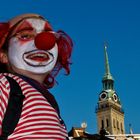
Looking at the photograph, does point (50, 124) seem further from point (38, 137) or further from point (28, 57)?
point (28, 57)

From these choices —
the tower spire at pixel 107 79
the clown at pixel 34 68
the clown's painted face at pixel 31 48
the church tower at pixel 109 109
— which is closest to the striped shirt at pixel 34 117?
the clown at pixel 34 68

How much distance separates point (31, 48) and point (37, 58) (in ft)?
0.26

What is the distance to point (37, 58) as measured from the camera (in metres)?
2.97

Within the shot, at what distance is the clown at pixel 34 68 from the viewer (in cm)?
253

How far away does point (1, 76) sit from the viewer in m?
2.72

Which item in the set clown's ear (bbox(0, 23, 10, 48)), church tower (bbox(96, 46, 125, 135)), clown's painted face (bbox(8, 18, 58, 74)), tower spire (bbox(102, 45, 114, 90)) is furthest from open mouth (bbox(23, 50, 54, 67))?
tower spire (bbox(102, 45, 114, 90))

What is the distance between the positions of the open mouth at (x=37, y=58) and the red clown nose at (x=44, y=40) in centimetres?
5

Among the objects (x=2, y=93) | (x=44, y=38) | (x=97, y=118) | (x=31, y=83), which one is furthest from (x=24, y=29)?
(x=97, y=118)

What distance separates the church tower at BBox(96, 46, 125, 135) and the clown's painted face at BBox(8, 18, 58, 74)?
6771 cm

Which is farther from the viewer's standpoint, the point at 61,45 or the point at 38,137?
the point at 61,45

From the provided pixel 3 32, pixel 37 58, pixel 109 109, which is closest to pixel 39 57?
pixel 37 58

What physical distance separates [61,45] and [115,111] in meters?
71.3

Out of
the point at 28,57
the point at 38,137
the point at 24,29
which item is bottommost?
the point at 38,137

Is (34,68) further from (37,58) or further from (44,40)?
(44,40)
